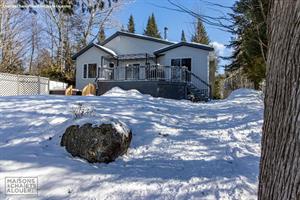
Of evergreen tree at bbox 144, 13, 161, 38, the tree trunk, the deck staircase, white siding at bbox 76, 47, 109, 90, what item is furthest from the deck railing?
evergreen tree at bbox 144, 13, 161, 38

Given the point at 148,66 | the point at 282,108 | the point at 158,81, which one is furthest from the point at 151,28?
the point at 282,108

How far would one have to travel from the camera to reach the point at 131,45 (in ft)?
84.6

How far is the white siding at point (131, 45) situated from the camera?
25.2 meters

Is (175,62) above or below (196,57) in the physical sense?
below

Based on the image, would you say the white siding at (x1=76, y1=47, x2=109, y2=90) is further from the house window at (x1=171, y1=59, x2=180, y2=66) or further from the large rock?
the large rock

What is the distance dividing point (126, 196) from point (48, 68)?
31.7 meters

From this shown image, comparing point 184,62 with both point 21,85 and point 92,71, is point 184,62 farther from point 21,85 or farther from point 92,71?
point 21,85

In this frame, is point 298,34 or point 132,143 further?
point 132,143

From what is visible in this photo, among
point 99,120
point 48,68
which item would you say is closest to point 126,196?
point 99,120

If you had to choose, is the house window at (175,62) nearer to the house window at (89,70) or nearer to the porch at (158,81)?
the porch at (158,81)

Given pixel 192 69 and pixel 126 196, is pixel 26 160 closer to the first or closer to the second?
pixel 126 196

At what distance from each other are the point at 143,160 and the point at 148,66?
15546 millimetres

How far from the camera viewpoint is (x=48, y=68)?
33781mm

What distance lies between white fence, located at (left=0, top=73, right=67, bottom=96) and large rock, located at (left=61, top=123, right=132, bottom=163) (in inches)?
533
